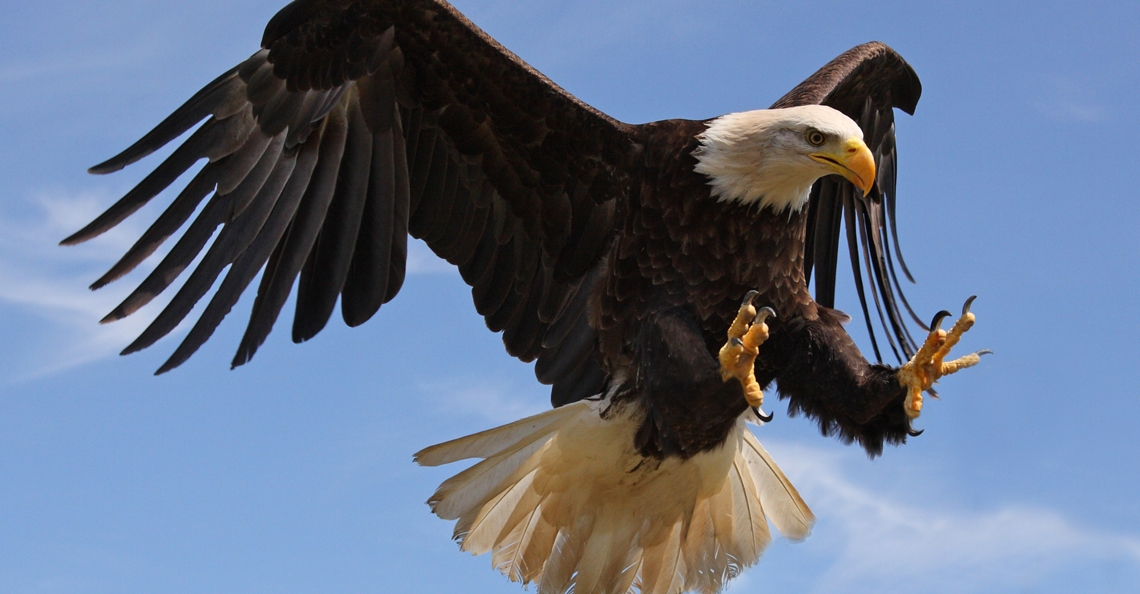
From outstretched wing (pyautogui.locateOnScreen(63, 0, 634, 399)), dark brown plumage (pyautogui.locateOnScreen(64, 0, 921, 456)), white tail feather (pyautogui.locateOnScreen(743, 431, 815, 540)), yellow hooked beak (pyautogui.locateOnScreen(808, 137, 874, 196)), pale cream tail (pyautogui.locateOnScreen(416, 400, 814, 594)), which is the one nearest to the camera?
yellow hooked beak (pyautogui.locateOnScreen(808, 137, 874, 196))

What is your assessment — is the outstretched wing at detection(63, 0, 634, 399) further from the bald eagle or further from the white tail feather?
the white tail feather

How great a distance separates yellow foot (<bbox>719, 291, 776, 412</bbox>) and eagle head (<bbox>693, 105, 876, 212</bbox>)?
69cm

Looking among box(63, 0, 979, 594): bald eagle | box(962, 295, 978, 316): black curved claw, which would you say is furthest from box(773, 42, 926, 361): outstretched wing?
box(962, 295, 978, 316): black curved claw

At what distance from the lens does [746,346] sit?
395 cm

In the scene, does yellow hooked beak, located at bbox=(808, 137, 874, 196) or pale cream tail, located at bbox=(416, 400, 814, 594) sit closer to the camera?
yellow hooked beak, located at bbox=(808, 137, 874, 196)

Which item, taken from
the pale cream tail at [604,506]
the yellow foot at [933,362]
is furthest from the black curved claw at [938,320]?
the pale cream tail at [604,506]

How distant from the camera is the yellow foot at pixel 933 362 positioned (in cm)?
394

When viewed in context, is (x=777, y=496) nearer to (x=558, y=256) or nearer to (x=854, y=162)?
(x=558, y=256)

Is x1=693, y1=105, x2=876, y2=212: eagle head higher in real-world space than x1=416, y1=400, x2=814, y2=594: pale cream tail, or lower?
higher

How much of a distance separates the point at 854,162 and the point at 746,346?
0.89m

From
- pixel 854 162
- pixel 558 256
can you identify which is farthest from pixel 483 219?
pixel 854 162

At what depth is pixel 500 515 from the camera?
17.3 feet

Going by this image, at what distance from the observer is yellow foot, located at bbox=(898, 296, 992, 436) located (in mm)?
3941

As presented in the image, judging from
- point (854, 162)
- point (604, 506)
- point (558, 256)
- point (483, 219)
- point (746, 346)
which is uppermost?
point (483, 219)
